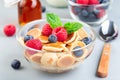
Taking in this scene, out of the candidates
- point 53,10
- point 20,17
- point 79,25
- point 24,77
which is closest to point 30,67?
point 24,77

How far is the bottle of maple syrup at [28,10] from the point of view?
1076 millimetres

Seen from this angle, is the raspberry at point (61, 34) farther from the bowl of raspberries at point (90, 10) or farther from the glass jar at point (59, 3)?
the glass jar at point (59, 3)

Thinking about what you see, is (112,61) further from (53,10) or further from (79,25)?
(53,10)

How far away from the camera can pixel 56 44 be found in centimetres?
83

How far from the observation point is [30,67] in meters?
0.87

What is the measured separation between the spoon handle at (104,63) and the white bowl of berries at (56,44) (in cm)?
4

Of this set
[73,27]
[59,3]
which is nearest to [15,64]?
[73,27]

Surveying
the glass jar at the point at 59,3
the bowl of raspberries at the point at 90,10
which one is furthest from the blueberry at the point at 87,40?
the glass jar at the point at 59,3

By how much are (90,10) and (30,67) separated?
0.31 m

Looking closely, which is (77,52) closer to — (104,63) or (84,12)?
(104,63)

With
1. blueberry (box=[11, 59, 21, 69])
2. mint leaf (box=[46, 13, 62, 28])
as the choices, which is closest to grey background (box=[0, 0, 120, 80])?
blueberry (box=[11, 59, 21, 69])

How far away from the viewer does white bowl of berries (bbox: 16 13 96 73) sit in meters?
0.79

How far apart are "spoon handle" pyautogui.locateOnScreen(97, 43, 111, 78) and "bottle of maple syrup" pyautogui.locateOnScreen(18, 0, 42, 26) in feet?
0.92

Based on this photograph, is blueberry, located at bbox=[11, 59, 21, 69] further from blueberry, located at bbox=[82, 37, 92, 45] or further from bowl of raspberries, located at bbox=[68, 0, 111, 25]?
bowl of raspberries, located at bbox=[68, 0, 111, 25]
